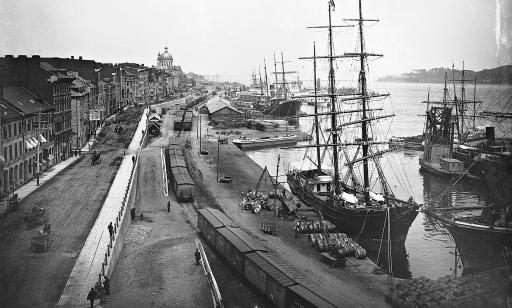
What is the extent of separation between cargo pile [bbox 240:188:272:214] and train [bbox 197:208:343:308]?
9.18 m

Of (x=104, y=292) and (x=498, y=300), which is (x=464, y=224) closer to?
(x=498, y=300)

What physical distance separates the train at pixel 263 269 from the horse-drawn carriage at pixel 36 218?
13.0m

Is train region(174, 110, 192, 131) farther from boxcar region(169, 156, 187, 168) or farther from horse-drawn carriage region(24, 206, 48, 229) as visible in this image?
horse-drawn carriage region(24, 206, 48, 229)

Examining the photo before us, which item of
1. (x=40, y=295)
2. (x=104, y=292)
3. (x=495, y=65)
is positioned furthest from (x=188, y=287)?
(x=495, y=65)

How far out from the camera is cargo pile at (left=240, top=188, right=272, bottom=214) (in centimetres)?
4900

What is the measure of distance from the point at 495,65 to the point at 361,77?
1349cm

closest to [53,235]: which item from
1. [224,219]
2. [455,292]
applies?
[224,219]

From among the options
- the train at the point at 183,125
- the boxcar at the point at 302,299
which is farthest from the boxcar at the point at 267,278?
the train at the point at 183,125

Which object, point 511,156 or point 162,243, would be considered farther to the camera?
point 511,156

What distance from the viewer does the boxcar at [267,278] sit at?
87.4 feet

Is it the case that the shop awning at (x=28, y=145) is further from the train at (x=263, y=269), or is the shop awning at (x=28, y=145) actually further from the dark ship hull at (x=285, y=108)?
the dark ship hull at (x=285, y=108)

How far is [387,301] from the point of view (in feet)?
96.6

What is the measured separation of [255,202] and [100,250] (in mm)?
19586

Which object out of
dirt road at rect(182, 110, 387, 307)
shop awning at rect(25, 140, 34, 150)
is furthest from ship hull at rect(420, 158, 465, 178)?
shop awning at rect(25, 140, 34, 150)
